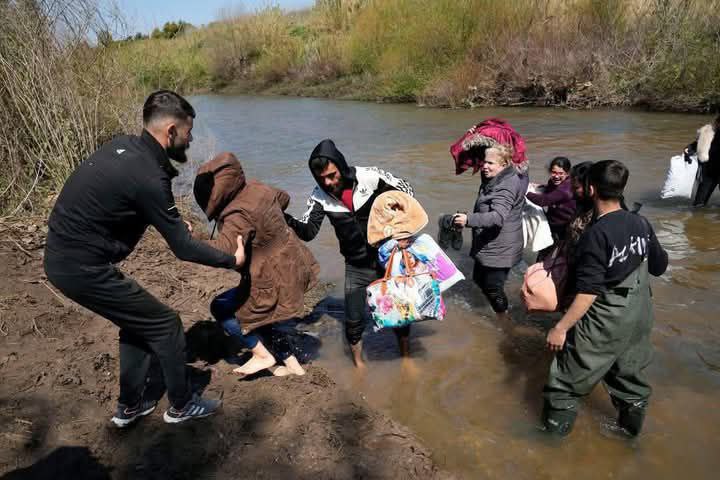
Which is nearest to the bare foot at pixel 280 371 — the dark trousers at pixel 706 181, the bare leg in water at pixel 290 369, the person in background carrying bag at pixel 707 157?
the bare leg in water at pixel 290 369

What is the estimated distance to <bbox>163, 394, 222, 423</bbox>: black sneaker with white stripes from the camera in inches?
118

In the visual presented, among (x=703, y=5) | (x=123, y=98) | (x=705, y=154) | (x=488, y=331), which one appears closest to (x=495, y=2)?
(x=703, y=5)

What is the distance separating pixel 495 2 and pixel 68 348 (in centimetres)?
2126

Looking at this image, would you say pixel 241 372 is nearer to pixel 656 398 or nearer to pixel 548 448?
pixel 548 448

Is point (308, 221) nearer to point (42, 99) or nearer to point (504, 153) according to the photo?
point (504, 153)

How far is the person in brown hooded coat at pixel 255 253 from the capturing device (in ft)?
10.3

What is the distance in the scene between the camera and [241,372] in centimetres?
360

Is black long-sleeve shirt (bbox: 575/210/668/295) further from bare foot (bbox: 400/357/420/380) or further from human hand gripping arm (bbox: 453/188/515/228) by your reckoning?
bare foot (bbox: 400/357/420/380)

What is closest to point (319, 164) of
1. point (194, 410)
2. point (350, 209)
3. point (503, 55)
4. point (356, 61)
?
point (350, 209)

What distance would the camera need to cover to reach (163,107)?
2.54 meters

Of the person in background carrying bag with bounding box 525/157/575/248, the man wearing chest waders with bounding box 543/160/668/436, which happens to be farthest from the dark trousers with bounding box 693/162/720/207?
the man wearing chest waders with bounding box 543/160/668/436

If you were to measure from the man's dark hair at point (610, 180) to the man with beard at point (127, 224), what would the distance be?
6.53ft

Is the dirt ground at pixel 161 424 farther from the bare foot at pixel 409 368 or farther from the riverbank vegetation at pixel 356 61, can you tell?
the riverbank vegetation at pixel 356 61

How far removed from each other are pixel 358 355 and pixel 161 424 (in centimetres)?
159
